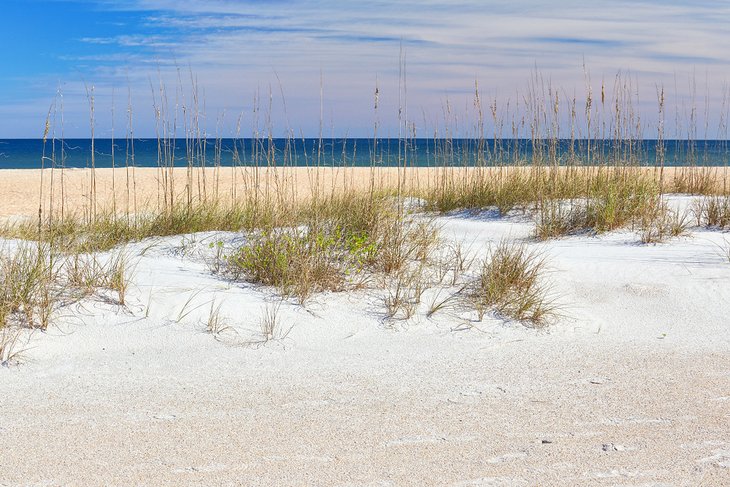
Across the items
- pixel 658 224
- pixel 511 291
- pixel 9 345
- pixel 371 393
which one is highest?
pixel 658 224

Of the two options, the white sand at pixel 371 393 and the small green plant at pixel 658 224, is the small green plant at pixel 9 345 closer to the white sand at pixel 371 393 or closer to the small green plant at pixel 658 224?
the white sand at pixel 371 393

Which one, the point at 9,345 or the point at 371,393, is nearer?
the point at 371,393

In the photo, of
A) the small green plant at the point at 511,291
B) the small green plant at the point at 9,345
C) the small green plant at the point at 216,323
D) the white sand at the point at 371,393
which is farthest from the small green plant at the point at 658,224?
the small green plant at the point at 9,345

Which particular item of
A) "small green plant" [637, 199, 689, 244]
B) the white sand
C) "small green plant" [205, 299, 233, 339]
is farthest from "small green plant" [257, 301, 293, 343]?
"small green plant" [637, 199, 689, 244]

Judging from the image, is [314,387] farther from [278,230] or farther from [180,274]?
[278,230]

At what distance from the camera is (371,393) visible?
113 inches

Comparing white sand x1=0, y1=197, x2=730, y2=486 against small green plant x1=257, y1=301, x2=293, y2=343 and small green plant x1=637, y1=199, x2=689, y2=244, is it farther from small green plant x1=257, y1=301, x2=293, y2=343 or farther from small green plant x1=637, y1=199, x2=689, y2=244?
small green plant x1=637, y1=199, x2=689, y2=244

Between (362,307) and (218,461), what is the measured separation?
64.4 inches

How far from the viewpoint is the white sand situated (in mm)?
2238

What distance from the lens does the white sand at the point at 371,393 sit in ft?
7.34

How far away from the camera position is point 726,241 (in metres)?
5.25

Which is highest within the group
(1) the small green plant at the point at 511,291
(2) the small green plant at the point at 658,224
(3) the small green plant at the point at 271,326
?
(2) the small green plant at the point at 658,224

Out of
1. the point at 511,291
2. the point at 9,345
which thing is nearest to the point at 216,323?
the point at 9,345

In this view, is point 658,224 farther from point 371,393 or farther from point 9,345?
point 9,345
